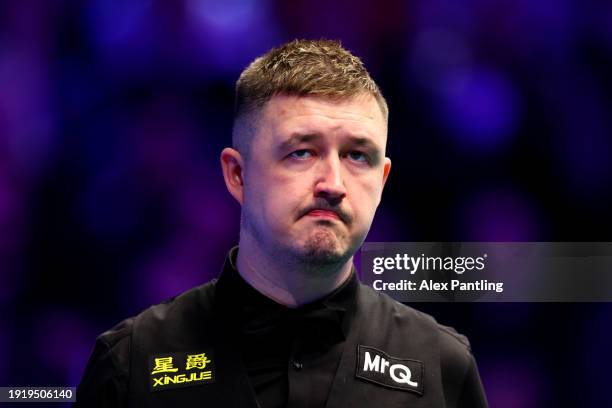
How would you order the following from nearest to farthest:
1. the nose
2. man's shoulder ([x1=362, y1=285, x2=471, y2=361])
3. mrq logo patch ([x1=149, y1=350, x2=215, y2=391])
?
the nose → mrq logo patch ([x1=149, y1=350, x2=215, y2=391]) → man's shoulder ([x1=362, y1=285, x2=471, y2=361])

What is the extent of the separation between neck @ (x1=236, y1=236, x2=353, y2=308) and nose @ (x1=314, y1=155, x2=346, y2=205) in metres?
0.18

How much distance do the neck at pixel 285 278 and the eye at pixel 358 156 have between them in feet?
0.82

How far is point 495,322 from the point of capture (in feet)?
9.49

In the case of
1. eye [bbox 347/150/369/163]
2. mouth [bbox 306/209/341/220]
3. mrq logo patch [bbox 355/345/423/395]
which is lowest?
mrq logo patch [bbox 355/345/423/395]

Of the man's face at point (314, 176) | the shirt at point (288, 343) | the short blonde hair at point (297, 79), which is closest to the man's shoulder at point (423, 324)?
the shirt at point (288, 343)

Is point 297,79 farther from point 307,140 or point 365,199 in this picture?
point 365,199

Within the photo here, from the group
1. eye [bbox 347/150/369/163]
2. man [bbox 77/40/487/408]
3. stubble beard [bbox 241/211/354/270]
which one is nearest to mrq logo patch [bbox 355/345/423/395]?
man [bbox 77/40/487/408]

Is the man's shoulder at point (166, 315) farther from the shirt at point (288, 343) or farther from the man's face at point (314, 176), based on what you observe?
the man's face at point (314, 176)

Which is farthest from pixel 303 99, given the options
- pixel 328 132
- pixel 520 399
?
pixel 520 399

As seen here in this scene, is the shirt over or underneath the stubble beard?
underneath

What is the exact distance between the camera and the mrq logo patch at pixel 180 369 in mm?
1949

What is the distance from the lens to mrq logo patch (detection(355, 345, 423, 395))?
1977mm

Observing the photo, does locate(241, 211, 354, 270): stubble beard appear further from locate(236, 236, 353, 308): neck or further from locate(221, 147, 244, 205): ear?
Result: locate(221, 147, 244, 205): ear

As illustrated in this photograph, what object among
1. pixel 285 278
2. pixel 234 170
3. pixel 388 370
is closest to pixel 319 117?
pixel 234 170
